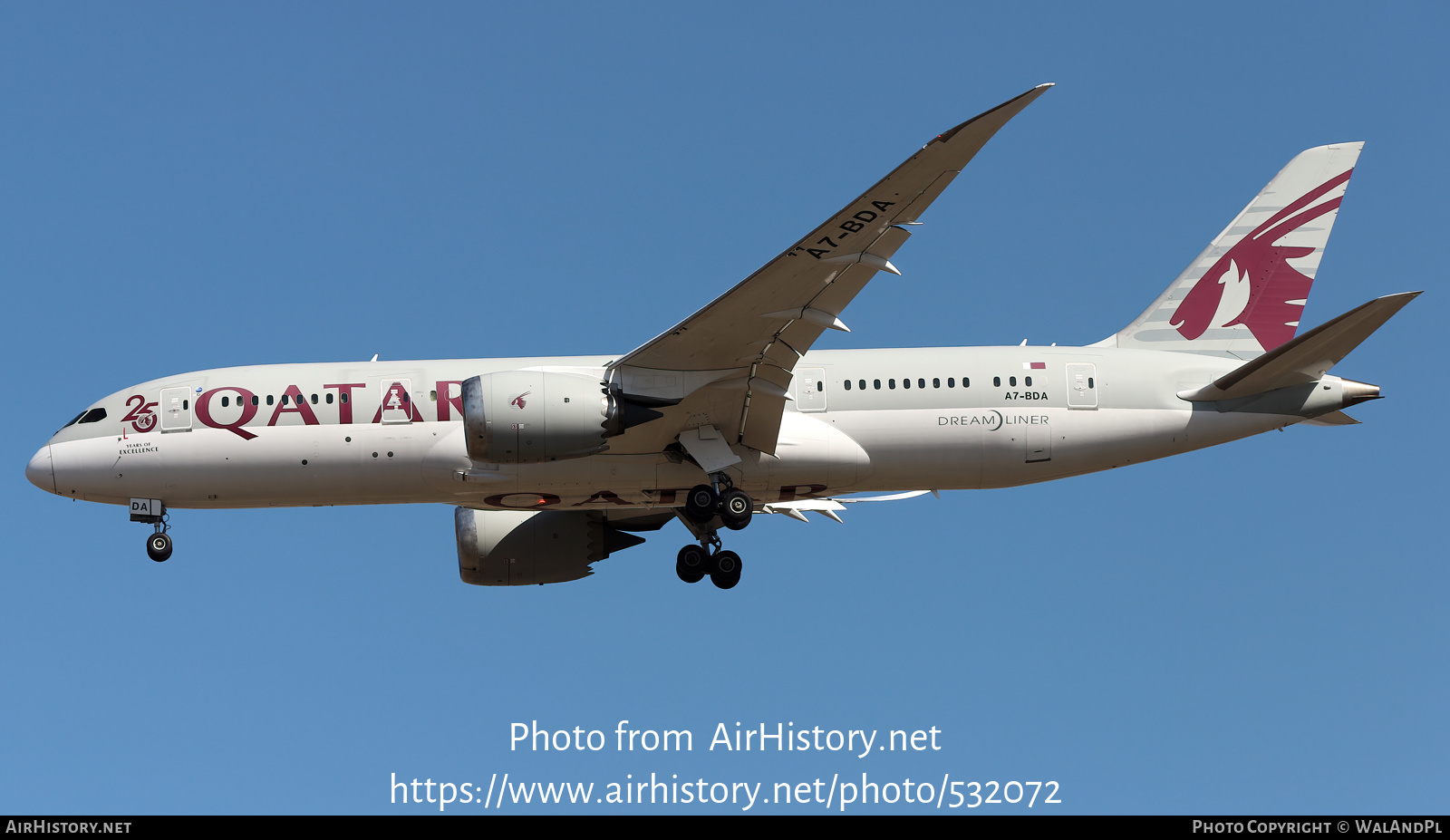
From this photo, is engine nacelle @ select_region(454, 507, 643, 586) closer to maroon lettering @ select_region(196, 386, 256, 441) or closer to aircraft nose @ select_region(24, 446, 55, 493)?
maroon lettering @ select_region(196, 386, 256, 441)

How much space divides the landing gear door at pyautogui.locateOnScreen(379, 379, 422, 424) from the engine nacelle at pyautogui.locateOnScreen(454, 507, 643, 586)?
4.44 m

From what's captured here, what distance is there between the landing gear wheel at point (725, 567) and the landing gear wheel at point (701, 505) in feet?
4.98

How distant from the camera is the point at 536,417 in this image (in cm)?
2492

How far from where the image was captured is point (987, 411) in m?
27.3

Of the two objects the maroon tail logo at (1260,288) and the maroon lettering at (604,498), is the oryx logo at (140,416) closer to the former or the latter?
the maroon lettering at (604,498)

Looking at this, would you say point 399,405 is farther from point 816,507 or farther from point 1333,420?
point 1333,420

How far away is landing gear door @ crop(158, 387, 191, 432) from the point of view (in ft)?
90.1

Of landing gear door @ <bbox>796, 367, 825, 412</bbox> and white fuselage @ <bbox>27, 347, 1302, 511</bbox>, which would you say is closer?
white fuselage @ <bbox>27, 347, 1302, 511</bbox>

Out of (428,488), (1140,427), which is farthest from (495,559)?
(1140,427)

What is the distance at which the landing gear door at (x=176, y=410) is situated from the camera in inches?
1081

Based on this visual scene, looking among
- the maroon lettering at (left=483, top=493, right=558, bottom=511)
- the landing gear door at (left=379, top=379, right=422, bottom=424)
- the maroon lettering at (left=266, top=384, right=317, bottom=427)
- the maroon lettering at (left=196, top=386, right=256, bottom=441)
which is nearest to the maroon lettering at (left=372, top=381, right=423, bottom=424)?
the landing gear door at (left=379, top=379, right=422, bottom=424)

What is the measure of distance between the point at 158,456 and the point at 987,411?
1463cm

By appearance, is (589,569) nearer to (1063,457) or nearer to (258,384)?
(258,384)

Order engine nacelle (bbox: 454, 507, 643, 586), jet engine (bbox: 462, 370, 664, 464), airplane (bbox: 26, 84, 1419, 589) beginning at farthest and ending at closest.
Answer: engine nacelle (bbox: 454, 507, 643, 586) < airplane (bbox: 26, 84, 1419, 589) < jet engine (bbox: 462, 370, 664, 464)
